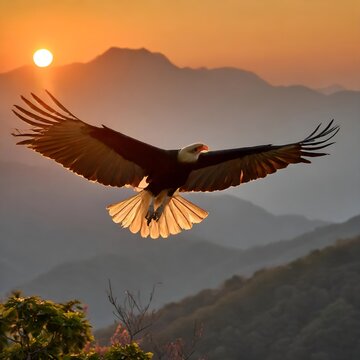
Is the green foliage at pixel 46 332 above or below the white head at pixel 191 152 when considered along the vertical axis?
below

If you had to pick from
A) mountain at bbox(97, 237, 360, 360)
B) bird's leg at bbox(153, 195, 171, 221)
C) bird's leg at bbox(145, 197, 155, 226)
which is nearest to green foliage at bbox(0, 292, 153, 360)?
bird's leg at bbox(145, 197, 155, 226)

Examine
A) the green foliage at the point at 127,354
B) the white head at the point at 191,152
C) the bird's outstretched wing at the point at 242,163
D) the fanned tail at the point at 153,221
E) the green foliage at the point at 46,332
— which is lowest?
the green foliage at the point at 127,354

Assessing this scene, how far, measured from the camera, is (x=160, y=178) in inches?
548

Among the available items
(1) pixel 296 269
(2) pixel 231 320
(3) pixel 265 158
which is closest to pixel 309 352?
(2) pixel 231 320

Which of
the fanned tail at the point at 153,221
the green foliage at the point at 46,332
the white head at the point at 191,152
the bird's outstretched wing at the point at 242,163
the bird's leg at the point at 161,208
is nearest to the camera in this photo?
the green foliage at the point at 46,332

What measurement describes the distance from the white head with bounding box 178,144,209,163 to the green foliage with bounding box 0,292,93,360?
2930 mm

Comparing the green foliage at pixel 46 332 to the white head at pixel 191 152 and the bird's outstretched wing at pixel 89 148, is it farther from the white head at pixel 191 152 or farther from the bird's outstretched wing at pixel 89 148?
the white head at pixel 191 152

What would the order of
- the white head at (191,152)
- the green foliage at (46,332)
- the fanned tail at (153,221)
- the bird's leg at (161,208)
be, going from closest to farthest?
the green foliage at (46,332) < the white head at (191,152) < the fanned tail at (153,221) < the bird's leg at (161,208)

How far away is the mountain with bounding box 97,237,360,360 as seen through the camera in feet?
367

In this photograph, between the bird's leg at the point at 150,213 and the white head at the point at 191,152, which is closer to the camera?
the white head at the point at 191,152

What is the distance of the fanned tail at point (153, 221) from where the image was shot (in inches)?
552

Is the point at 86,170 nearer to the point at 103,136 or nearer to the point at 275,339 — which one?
the point at 103,136

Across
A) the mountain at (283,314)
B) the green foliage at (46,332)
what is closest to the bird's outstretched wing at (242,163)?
the green foliage at (46,332)

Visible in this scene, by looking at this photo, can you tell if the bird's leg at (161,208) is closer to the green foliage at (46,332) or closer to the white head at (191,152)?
the white head at (191,152)
